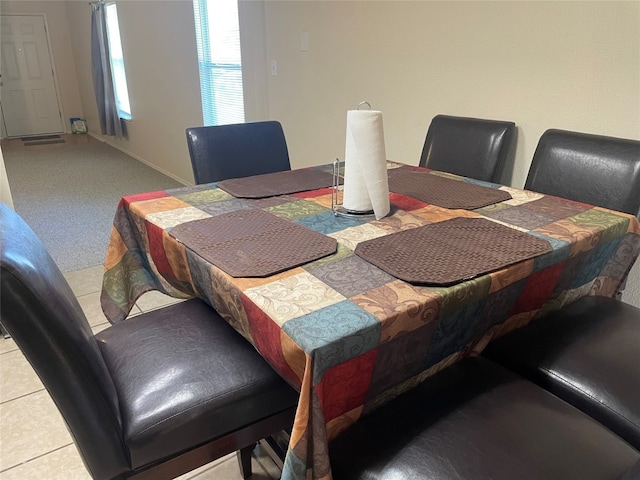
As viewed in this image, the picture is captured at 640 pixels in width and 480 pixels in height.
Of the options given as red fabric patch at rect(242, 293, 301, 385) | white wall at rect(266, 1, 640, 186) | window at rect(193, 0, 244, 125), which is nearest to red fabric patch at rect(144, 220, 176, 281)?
red fabric patch at rect(242, 293, 301, 385)

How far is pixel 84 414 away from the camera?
2.80 ft

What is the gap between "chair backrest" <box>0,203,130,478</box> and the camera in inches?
29.3

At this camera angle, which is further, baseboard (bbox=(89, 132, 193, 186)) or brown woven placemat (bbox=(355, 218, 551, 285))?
baseboard (bbox=(89, 132, 193, 186))

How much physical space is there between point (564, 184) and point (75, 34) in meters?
7.34

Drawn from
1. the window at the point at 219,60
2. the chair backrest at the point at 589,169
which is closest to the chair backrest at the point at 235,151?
the chair backrest at the point at 589,169

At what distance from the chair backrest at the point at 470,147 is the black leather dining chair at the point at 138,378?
126 centimetres

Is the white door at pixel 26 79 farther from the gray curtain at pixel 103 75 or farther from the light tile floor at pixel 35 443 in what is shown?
the light tile floor at pixel 35 443

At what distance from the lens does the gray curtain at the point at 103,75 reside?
→ 548 cm

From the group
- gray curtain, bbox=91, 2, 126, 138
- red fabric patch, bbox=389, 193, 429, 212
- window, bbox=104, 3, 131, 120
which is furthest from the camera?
gray curtain, bbox=91, 2, 126, 138

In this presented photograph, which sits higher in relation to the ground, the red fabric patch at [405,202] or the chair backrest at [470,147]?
the chair backrest at [470,147]

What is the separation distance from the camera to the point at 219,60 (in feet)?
11.9

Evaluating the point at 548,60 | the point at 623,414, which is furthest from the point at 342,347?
the point at 548,60

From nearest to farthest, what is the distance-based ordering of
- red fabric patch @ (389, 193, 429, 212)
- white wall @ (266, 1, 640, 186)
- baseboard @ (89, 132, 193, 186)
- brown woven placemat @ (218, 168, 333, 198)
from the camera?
red fabric patch @ (389, 193, 429, 212), brown woven placemat @ (218, 168, 333, 198), white wall @ (266, 1, 640, 186), baseboard @ (89, 132, 193, 186)

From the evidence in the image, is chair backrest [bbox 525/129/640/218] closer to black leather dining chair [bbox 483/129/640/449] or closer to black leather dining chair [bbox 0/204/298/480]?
black leather dining chair [bbox 483/129/640/449]
